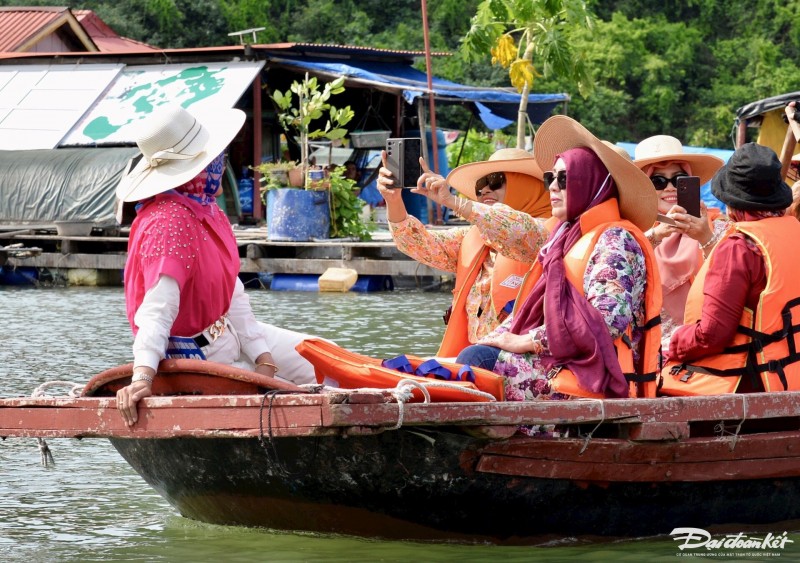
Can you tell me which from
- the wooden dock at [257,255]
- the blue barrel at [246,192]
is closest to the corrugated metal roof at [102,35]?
the blue barrel at [246,192]

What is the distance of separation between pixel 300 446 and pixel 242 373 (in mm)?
330

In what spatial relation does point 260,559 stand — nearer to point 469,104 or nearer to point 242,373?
point 242,373

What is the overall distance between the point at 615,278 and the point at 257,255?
1164 centimetres

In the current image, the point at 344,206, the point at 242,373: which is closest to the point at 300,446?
the point at 242,373

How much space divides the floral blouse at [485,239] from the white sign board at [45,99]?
1424 centimetres

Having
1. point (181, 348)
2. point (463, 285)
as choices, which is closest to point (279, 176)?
point (463, 285)

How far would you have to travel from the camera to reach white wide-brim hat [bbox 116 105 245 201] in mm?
4610

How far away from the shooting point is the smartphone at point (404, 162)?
5137 mm

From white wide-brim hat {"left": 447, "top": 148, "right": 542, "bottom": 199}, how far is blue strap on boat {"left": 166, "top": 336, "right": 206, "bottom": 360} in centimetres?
140

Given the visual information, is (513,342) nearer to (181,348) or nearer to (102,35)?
(181,348)

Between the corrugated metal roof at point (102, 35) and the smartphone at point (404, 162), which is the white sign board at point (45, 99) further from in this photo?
the smartphone at point (404, 162)

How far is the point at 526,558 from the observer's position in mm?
4664

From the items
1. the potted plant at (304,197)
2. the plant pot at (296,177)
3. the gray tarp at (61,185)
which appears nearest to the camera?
the potted plant at (304,197)

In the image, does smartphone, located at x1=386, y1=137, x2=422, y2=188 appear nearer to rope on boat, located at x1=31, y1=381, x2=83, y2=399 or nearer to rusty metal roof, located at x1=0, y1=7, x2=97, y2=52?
rope on boat, located at x1=31, y1=381, x2=83, y2=399
